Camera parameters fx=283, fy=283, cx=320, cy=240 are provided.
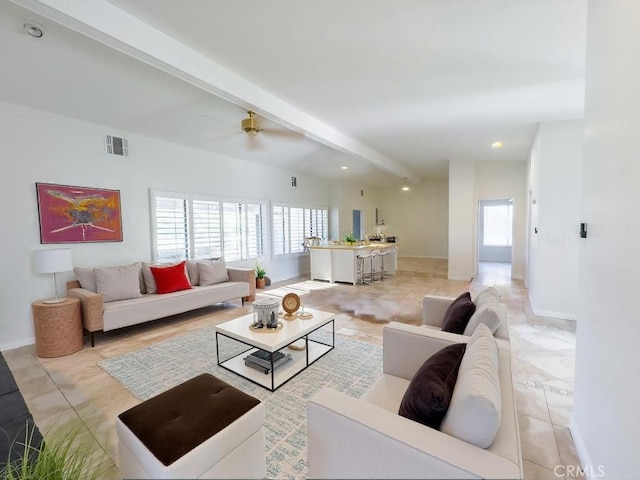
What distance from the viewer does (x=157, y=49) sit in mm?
2406

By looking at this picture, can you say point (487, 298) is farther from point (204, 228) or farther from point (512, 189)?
point (512, 189)

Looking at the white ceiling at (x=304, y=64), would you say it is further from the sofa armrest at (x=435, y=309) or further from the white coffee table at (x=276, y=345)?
the white coffee table at (x=276, y=345)

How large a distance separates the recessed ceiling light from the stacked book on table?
11.3 feet

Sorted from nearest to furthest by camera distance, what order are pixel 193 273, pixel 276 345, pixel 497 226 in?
1. pixel 276 345
2. pixel 193 273
3. pixel 497 226

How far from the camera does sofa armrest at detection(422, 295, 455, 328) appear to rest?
2.74m

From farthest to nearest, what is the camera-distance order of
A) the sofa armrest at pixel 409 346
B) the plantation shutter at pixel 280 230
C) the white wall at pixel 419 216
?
1. the white wall at pixel 419 216
2. the plantation shutter at pixel 280 230
3. the sofa armrest at pixel 409 346

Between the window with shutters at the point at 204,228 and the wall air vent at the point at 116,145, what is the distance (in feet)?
2.38

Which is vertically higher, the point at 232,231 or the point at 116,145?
the point at 116,145

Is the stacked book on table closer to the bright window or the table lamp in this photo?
the table lamp

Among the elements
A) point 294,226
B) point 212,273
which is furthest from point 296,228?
point 212,273

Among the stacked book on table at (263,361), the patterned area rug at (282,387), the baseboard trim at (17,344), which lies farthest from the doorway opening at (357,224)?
the baseboard trim at (17,344)

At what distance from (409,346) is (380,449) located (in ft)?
3.08

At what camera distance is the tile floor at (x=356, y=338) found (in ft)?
6.11

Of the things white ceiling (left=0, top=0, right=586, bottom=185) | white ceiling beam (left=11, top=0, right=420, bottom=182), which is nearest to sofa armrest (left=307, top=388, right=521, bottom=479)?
white ceiling (left=0, top=0, right=586, bottom=185)
